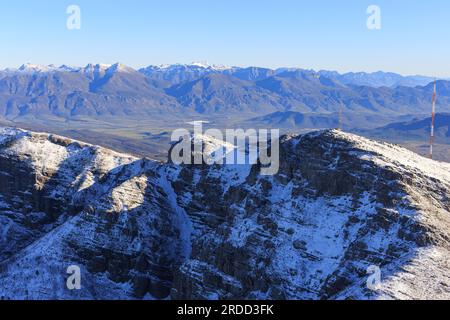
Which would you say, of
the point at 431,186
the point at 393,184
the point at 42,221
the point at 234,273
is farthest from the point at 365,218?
the point at 42,221

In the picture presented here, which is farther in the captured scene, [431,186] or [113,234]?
[113,234]

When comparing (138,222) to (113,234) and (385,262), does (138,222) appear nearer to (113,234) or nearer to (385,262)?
(113,234)

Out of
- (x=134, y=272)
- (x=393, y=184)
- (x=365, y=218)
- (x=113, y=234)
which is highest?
(x=393, y=184)

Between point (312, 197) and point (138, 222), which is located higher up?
point (312, 197)
